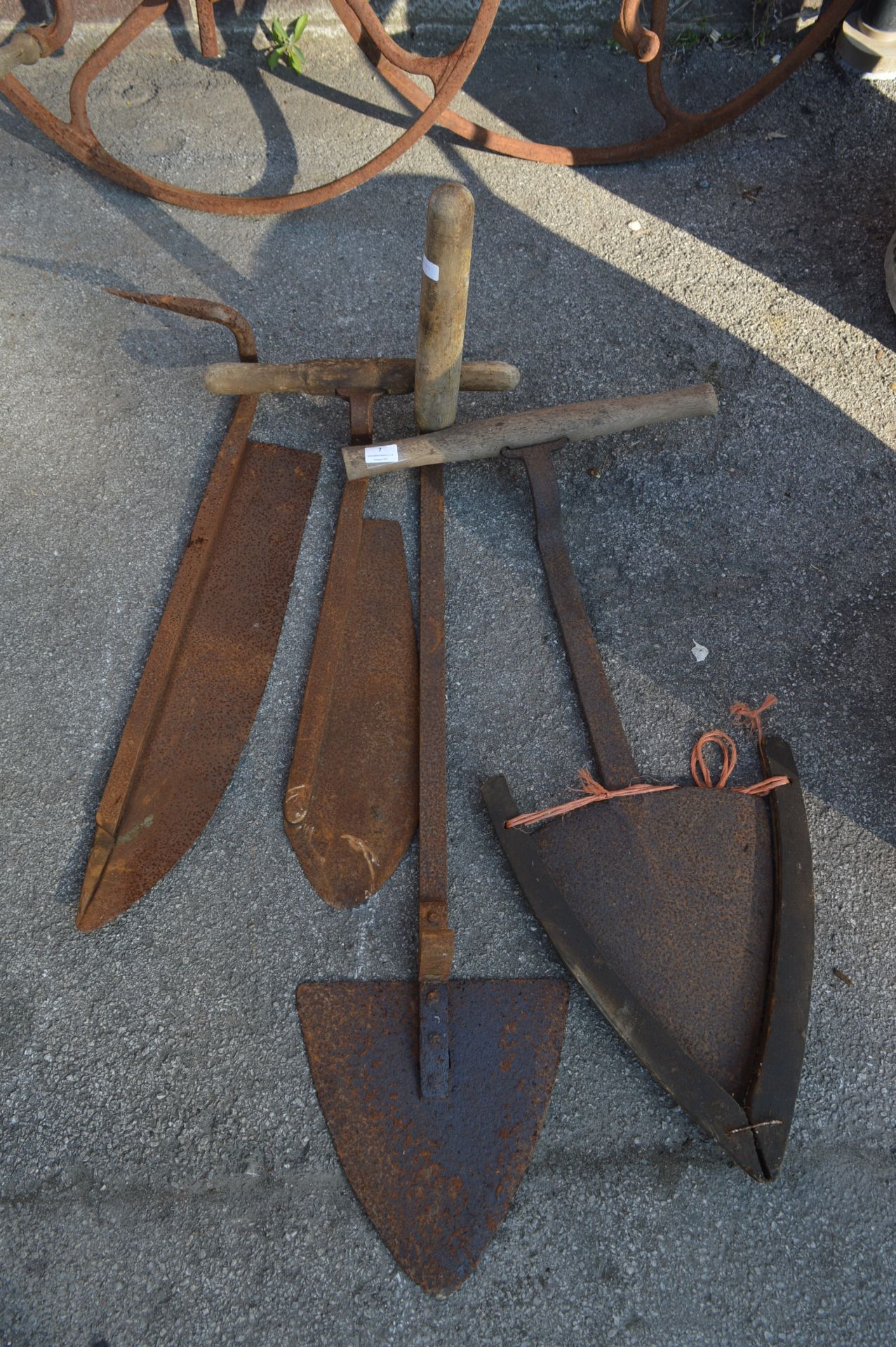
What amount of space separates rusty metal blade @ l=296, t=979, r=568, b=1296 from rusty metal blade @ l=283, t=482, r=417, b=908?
0.96 feet

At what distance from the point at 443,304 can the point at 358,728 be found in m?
1.15

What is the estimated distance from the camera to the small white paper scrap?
104 inches

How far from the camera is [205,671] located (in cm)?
251

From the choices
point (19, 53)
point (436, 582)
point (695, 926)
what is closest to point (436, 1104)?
point (695, 926)

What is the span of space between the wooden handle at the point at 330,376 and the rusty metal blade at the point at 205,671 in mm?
171

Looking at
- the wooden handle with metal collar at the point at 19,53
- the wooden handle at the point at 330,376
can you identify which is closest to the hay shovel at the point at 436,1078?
the wooden handle at the point at 330,376

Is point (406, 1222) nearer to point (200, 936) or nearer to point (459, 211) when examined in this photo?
point (200, 936)

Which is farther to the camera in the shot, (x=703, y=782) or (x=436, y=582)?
(x=436, y=582)

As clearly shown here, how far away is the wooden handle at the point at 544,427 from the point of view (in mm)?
2668

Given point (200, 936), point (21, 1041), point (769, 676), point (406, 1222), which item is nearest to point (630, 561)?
point (769, 676)

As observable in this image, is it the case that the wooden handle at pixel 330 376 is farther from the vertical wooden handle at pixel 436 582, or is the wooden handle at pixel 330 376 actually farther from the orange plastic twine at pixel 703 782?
the orange plastic twine at pixel 703 782

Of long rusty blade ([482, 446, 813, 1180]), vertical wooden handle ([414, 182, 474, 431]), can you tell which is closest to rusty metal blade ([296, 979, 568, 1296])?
long rusty blade ([482, 446, 813, 1180])

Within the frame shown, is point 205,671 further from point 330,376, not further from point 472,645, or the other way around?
point 330,376

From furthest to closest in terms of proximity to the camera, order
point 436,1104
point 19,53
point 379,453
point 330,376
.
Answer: point 19,53
point 330,376
point 379,453
point 436,1104
